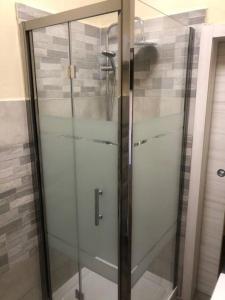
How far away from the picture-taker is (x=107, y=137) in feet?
4.20

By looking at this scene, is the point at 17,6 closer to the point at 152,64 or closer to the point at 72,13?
the point at 72,13

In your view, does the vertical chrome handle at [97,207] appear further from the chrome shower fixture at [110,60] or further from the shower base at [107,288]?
the chrome shower fixture at [110,60]

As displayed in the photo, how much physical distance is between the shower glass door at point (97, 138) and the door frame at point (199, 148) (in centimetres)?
60

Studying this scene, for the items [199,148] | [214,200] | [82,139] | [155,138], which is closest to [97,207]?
[82,139]

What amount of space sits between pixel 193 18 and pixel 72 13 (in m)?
0.75

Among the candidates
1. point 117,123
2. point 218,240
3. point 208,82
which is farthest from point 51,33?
point 218,240

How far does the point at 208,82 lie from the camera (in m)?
1.53

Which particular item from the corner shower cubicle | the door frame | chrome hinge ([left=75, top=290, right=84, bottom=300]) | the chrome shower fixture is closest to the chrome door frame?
the corner shower cubicle

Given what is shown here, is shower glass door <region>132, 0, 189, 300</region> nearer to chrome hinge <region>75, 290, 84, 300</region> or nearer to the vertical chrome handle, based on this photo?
the vertical chrome handle

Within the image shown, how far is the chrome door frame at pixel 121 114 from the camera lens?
106cm

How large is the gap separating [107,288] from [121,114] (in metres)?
1.15

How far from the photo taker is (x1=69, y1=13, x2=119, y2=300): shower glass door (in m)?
1.28

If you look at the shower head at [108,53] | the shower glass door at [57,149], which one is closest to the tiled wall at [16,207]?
the shower glass door at [57,149]

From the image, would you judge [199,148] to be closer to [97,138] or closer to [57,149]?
[97,138]
